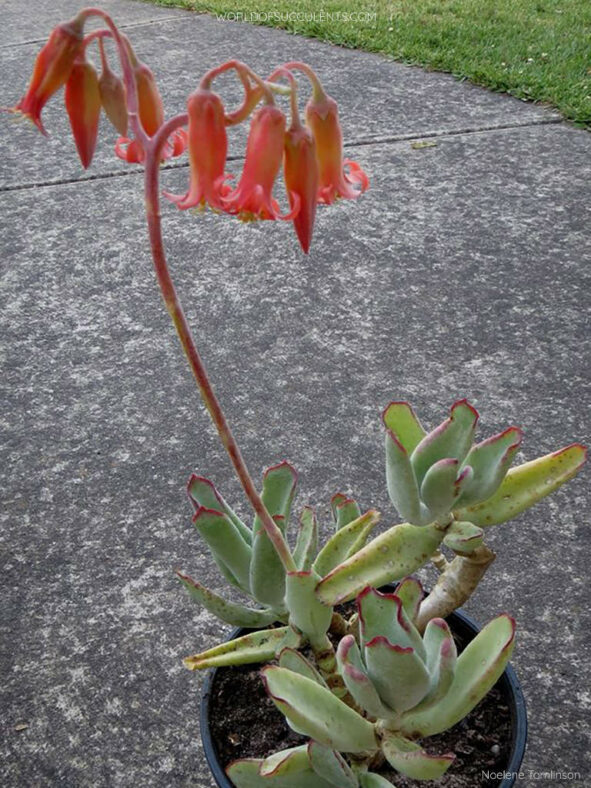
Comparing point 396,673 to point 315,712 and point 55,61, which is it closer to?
point 315,712

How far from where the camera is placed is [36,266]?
8.72ft

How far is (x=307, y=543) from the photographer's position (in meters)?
1.17

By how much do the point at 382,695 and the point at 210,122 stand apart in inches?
23.4

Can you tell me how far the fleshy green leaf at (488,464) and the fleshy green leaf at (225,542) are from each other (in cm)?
26

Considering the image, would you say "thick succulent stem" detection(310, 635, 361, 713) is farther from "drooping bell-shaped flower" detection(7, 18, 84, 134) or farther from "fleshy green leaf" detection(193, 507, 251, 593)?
"drooping bell-shaped flower" detection(7, 18, 84, 134)

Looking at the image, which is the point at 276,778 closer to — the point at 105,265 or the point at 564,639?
the point at 564,639

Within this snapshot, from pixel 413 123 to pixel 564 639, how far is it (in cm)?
222

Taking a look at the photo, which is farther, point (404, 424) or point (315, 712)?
point (404, 424)

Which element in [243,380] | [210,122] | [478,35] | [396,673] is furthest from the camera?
[478,35]

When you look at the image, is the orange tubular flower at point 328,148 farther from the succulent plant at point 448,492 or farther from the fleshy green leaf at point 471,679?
the fleshy green leaf at point 471,679

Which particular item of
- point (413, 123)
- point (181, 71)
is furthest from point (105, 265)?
point (181, 71)

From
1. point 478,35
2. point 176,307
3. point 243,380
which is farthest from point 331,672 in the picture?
point 478,35

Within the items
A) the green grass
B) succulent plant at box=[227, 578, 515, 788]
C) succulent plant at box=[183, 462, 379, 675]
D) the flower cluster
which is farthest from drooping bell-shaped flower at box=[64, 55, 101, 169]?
the green grass

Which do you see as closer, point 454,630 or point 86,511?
point 454,630
